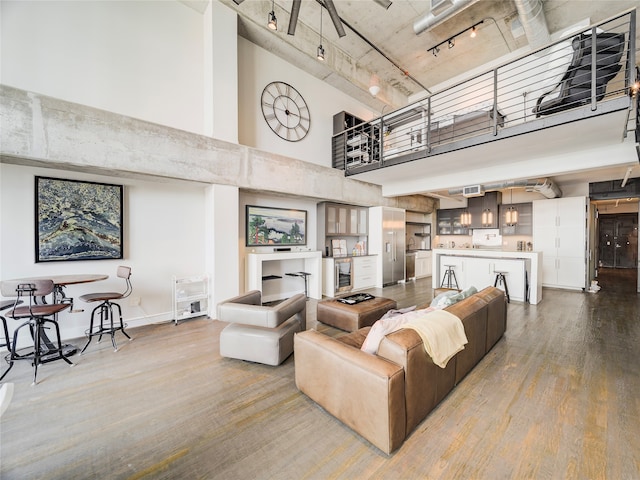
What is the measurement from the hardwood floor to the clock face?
4716 mm

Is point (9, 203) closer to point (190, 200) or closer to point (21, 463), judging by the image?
point (190, 200)

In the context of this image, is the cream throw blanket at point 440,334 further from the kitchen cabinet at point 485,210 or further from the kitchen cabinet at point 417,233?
the kitchen cabinet at point 417,233

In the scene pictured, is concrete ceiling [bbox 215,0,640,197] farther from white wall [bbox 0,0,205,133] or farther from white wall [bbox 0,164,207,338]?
white wall [bbox 0,164,207,338]

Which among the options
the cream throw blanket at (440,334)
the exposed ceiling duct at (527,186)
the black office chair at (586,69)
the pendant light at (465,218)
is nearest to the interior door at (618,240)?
the pendant light at (465,218)

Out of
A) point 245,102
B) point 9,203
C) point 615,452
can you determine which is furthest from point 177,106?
point 615,452

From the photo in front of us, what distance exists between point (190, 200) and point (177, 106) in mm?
1551

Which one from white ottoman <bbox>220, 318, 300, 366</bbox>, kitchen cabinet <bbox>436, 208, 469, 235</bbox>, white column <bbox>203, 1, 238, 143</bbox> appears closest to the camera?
white ottoman <bbox>220, 318, 300, 366</bbox>

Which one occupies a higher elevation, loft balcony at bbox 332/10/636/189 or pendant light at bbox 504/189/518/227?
loft balcony at bbox 332/10/636/189

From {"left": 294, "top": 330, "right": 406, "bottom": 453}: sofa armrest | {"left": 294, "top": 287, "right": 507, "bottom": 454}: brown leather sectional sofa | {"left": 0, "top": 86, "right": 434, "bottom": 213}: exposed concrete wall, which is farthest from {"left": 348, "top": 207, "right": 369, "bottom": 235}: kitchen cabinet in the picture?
{"left": 294, "top": 330, "right": 406, "bottom": 453}: sofa armrest

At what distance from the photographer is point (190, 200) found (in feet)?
15.2

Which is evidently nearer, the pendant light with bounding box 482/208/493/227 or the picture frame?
the picture frame

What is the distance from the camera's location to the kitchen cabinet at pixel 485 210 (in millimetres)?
8328

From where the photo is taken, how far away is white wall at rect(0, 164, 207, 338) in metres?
3.24

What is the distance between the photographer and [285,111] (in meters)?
5.89
